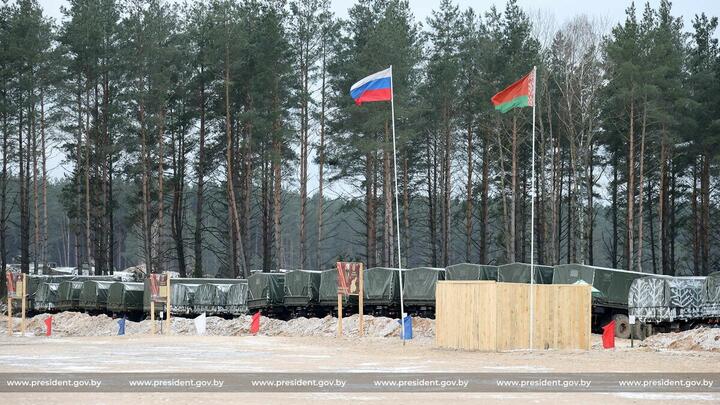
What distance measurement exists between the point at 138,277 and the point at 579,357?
45416 millimetres

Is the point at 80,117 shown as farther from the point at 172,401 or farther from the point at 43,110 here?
the point at 172,401

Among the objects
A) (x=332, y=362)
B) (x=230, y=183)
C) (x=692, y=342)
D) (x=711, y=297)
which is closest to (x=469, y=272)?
(x=711, y=297)

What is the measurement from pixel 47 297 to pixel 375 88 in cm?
3230

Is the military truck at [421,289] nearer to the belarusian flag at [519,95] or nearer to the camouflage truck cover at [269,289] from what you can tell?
→ the camouflage truck cover at [269,289]

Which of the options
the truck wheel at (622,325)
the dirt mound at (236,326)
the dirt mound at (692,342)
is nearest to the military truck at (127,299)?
the dirt mound at (236,326)

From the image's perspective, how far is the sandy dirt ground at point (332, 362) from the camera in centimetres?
1518

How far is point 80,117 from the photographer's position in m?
64.8

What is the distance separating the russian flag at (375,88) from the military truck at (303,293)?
1416 centimetres

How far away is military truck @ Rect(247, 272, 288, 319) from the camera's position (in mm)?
45125

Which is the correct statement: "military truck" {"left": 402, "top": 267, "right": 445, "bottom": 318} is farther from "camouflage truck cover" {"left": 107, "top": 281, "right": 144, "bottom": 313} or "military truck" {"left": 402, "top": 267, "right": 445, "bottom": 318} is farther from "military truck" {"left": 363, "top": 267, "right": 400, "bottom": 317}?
"camouflage truck cover" {"left": 107, "top": 281, "right": 144, "bottom": 313}

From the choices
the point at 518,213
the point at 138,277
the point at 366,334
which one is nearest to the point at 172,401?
the point at 366,334

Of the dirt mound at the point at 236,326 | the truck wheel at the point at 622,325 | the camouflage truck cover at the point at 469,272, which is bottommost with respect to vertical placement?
the dirt mound at the point at 236,326

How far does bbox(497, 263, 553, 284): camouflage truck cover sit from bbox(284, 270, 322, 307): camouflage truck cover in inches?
310

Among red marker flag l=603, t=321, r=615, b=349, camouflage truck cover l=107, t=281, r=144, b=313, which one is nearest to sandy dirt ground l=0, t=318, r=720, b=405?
red marker flag l=603, t=321, r=615, b=349
